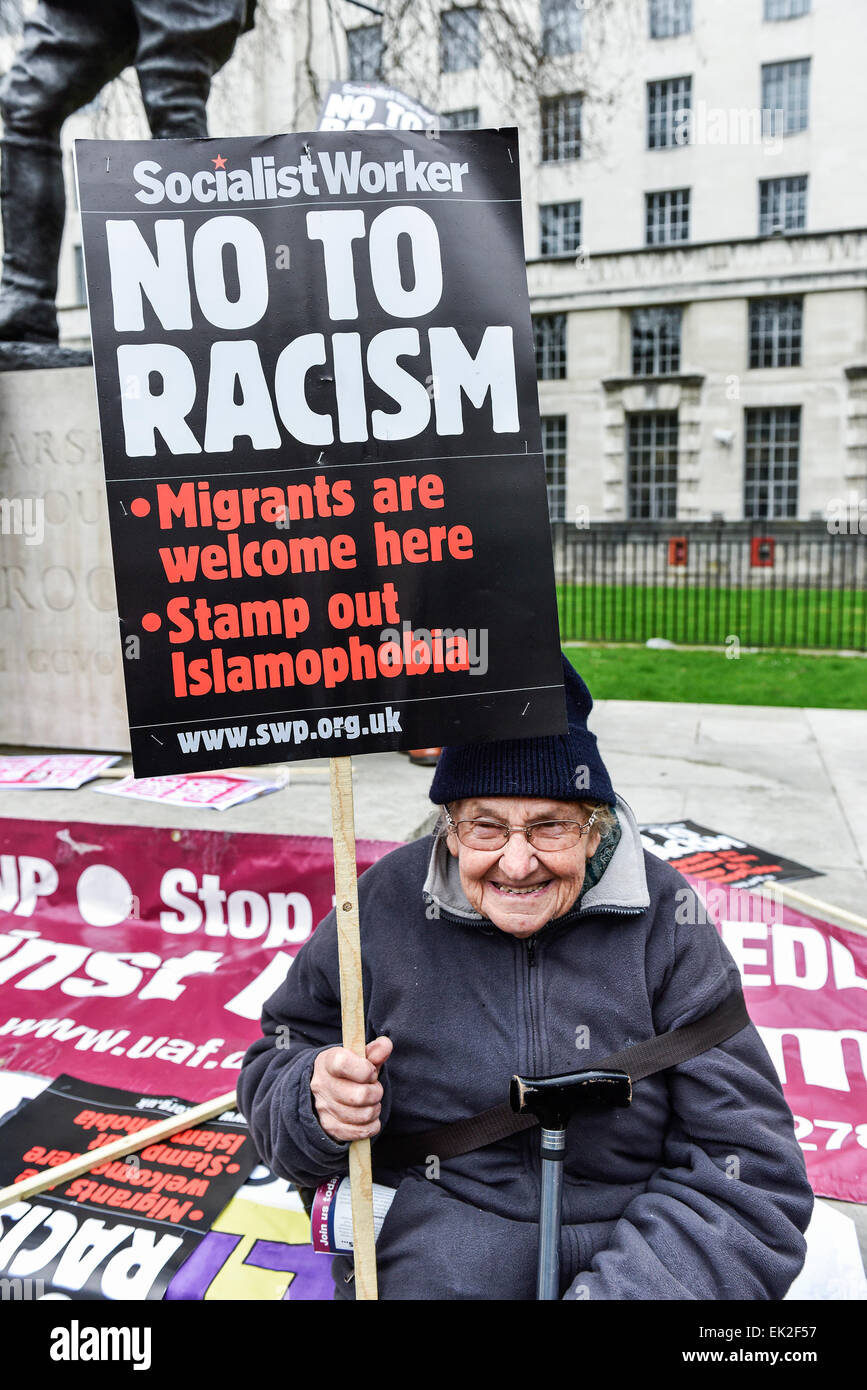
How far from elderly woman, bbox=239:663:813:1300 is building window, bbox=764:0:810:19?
112 ft

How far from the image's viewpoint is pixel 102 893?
4.32m

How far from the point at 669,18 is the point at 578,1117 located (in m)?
35.1

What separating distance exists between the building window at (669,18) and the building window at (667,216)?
4.13 metres

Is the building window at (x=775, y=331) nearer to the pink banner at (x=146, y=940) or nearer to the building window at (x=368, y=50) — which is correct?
the building window at (x=368, y=50)

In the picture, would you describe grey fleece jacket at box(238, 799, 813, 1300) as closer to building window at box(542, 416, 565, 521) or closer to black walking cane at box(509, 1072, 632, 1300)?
black walking cane at box(509, 1072, 632, 1300)

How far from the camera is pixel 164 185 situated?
1660 mm

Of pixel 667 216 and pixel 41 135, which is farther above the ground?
pixel 667 216

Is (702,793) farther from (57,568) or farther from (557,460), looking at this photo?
(557,460)

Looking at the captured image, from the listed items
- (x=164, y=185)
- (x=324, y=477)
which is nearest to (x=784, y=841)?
(x=324, y=477)

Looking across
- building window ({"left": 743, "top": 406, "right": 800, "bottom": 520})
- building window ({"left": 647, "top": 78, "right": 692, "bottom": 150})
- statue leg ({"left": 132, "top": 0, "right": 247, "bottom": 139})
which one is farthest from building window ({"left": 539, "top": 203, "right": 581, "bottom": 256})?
statue leg ({"left": 132, "top": 0, "right": 247, "bottom": 139})

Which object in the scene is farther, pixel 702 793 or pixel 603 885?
pixel 702 793

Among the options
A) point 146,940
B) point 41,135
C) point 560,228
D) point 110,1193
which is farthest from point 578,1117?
point 560,228

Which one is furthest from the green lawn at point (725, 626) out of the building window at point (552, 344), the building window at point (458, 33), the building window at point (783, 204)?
the building window at point (783, 204)
